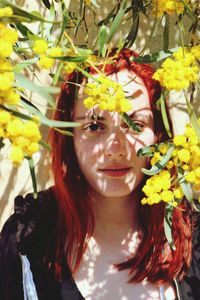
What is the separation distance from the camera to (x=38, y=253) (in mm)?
1369

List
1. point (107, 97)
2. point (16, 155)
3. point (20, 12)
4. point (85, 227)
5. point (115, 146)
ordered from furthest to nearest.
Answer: point (85, 227), point (115, 146), point (107, 97), point (20, 12), point (16, 155)

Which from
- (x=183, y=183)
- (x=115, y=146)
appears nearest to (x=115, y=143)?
(x=115, y=146)

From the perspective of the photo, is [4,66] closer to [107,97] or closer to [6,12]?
[6,12]

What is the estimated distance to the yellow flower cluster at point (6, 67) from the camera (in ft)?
2.35

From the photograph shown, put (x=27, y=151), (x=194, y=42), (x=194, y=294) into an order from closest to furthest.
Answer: (x=27, y=151) → (x=194, y=42) → (x=194, y=294)

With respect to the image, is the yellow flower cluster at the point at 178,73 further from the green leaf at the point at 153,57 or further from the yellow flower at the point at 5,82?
the yellow flower at the point at 5,82

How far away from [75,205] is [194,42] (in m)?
0.44

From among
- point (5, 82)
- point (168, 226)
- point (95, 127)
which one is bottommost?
point (168, 226)

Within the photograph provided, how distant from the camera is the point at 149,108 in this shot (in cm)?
125

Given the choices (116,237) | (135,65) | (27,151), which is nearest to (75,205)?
(116,237)

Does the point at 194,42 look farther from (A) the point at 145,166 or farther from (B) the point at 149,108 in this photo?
(A) the point at 145,166

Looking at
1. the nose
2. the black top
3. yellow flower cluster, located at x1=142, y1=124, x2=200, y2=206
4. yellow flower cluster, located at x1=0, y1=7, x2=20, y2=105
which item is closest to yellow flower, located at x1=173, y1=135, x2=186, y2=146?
yellow flower cluster, located at x1=142, y1=124, x2=200, y2=206

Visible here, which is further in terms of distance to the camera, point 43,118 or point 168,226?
point 168,226

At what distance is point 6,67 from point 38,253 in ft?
2.34
